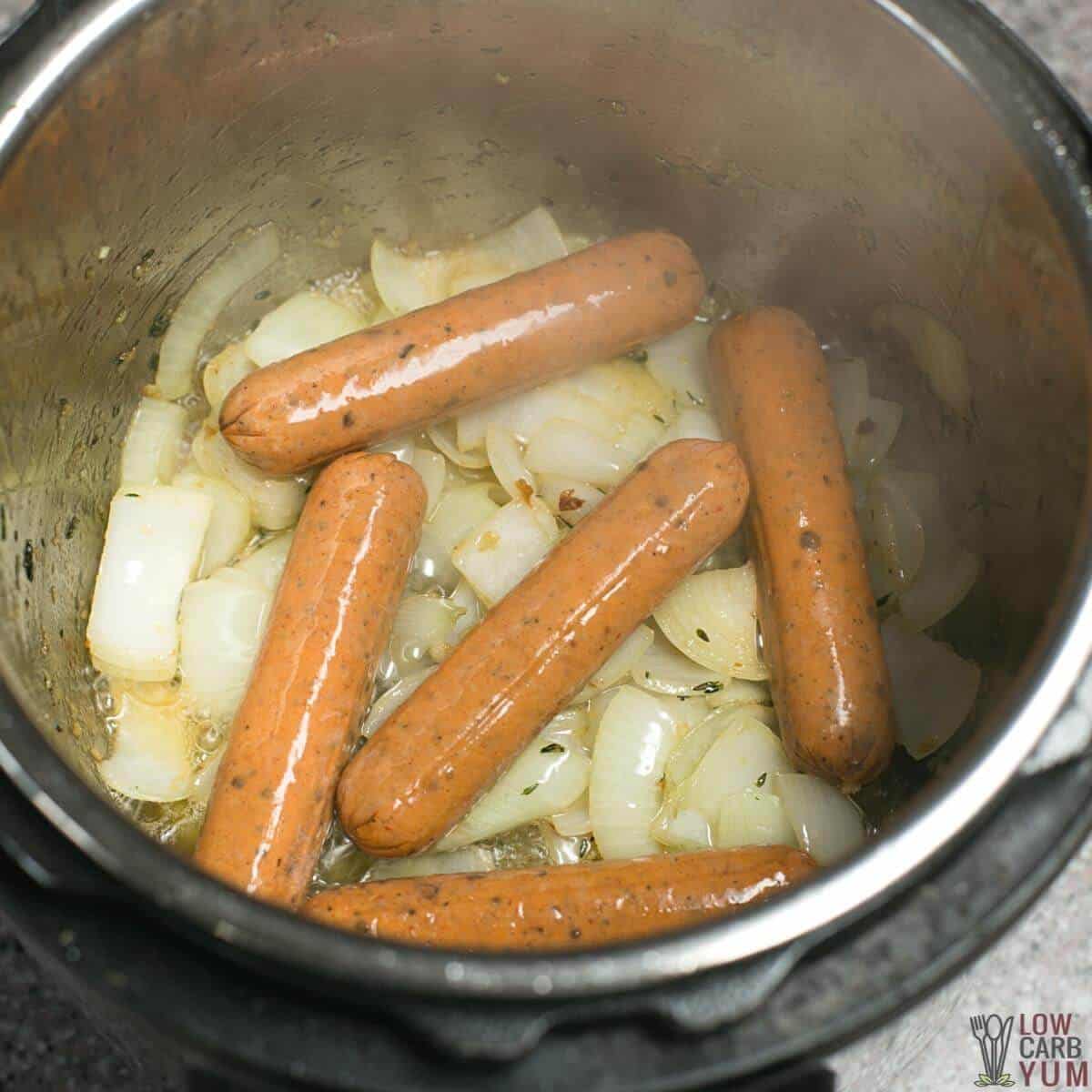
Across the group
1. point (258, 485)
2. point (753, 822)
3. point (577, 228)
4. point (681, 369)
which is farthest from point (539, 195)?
point (753, 822)

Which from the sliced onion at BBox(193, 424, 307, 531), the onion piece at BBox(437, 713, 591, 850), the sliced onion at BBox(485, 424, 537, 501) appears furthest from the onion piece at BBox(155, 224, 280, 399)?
the onion piece at BBox(437, 713, 591, 850)

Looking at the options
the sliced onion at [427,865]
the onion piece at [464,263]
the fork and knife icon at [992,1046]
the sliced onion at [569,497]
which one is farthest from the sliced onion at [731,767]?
the onion piece at [464,263]

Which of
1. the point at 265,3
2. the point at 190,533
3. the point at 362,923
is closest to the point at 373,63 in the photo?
the point at 265,3

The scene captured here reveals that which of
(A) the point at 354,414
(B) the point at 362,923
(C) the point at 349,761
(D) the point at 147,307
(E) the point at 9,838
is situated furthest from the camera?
(D) the point at 147,307

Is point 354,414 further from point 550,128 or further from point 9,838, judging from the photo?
point 9,838

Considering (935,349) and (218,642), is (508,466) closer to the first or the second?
(218,642)

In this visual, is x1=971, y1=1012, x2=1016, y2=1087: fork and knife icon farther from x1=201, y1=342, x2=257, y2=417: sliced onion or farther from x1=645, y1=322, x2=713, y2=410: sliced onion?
x1=201, y1=342, x2=257, y2=417: sliced onion
